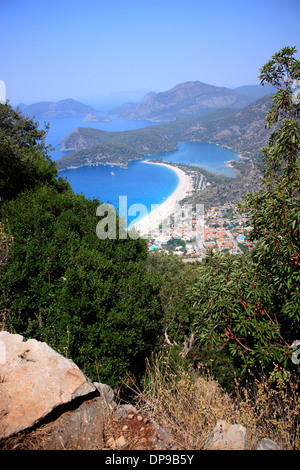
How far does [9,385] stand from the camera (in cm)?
257

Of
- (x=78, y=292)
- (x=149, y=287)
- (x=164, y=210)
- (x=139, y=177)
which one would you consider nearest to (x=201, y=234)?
(x=164, y=210)

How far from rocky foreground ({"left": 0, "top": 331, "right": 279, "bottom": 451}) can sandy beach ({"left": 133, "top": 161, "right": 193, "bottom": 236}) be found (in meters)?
30.5

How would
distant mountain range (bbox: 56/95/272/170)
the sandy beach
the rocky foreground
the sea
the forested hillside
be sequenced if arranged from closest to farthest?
the rocky foreground → the forested hillside → the sandy beach → the sea → distant mountain range (bbox: 56/95/272/170)

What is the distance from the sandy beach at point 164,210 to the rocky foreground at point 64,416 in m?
30.5

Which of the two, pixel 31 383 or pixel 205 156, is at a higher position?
pixel 205 156

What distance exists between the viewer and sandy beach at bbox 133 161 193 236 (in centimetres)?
4225

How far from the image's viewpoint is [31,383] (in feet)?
8.55

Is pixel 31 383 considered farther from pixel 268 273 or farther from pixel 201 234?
pixel 201 234

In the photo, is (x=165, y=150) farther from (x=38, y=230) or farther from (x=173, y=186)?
(x=38, y=230)

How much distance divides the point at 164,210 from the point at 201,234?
38.4 feet

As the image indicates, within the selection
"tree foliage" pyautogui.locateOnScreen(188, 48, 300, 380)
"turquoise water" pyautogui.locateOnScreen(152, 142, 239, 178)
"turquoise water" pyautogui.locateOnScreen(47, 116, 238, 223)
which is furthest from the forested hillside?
"turquoise water" pyautogui.locateOnScreen(152, 142, 239, 178)

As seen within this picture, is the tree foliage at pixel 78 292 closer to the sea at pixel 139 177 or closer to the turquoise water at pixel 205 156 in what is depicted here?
the sea at pixel 139 177

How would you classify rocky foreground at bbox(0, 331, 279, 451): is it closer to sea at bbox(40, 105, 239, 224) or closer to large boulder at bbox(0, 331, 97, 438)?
large boulder at bbox(0, 331, 97, 438)
